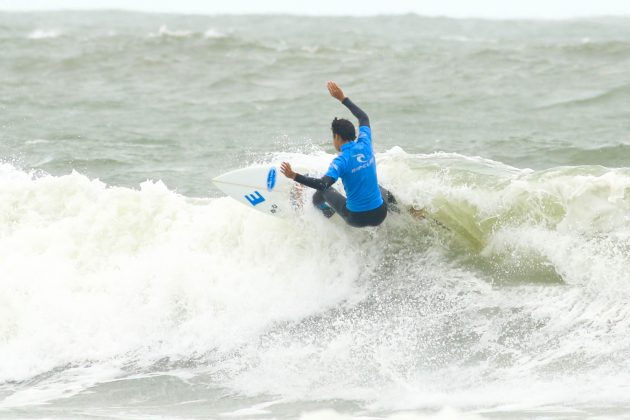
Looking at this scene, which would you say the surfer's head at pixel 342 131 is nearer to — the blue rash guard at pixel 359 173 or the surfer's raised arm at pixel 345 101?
the blue rash guard at pixel 359 173

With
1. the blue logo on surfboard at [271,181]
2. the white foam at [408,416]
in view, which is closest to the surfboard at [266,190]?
the blue logo on surfboard at [271,181]

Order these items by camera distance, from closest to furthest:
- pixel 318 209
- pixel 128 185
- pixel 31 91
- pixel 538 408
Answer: pixel 538 408, pixel 318 209, pixel 128 185, pixel 31 91

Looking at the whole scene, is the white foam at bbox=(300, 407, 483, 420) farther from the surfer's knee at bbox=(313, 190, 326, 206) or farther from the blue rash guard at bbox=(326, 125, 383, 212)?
the surfer's knee at bbox=(313, 190, 326, 206)

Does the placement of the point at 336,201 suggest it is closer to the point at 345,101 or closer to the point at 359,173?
the point at 359,173

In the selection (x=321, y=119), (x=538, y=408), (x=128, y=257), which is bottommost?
(x=538, y=408)

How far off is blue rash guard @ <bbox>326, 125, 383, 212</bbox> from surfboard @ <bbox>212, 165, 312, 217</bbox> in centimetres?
78

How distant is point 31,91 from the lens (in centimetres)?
2016

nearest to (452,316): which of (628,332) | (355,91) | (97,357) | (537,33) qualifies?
(628,332)

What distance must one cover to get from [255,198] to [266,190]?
0.14 m

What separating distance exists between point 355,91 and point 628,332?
13321mm

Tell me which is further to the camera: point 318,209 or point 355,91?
point 355,91

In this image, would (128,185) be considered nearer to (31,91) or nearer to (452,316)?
(452,316)

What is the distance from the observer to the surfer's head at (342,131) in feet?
26.8

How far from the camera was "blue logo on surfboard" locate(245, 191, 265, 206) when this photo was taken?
9352 millimetres
